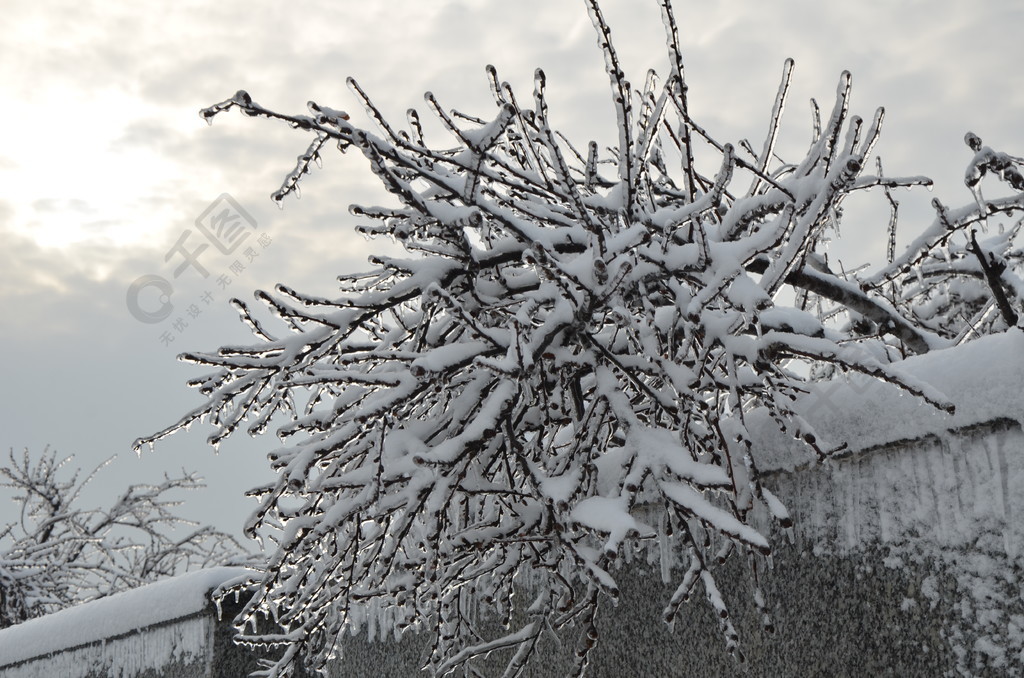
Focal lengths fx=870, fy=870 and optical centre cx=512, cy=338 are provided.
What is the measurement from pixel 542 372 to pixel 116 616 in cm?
365

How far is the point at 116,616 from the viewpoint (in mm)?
4801

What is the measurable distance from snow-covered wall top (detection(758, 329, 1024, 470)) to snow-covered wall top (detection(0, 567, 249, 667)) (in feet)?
9.68

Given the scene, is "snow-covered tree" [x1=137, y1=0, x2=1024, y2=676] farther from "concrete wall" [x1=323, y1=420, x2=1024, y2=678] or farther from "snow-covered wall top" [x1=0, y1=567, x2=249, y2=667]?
"snow-covered wall top" [x1=0, y1=567, x2=249, y2=667]

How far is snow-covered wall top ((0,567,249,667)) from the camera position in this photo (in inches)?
176

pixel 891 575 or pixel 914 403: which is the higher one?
pixel 914 403

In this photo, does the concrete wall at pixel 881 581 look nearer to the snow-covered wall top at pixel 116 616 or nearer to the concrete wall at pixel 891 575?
the concrete wall at pixel 891 575

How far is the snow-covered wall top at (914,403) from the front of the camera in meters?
1.94

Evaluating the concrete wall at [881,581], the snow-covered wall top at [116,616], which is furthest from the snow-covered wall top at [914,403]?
the snow-covered wall top at [116,616]

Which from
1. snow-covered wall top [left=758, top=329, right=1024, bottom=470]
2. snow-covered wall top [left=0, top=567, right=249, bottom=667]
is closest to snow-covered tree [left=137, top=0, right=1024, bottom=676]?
snow-covered wall top [left=758, top=329, right=1024, bottom=470]

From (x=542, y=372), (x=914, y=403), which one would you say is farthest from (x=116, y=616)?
(x=914, y=403)

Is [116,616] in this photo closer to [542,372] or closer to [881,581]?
[542,372]

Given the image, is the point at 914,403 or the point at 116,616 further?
the point at 116,616

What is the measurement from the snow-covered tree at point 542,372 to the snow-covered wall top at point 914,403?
0.09 meters

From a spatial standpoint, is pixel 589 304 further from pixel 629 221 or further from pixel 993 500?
pixel 993 500
